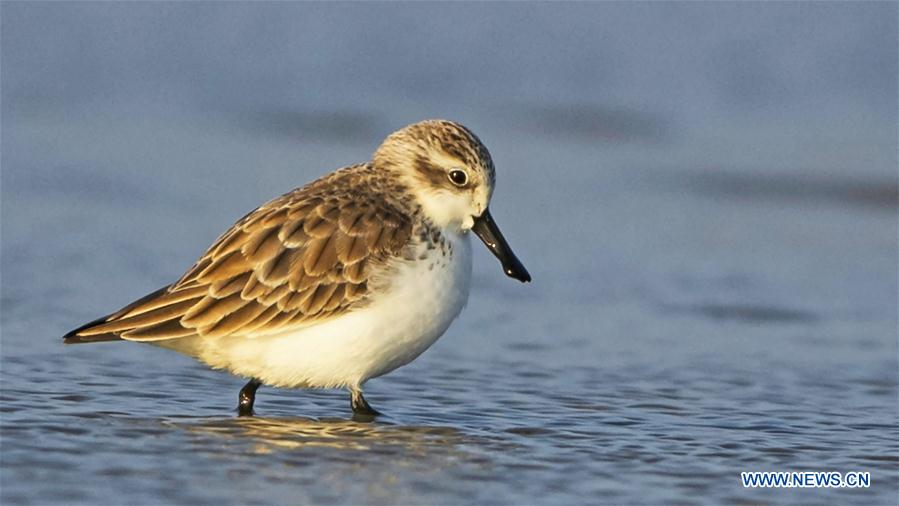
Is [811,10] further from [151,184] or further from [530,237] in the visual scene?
[151,184]

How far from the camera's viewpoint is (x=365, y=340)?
7746mm

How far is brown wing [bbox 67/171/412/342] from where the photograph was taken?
25.6 ft

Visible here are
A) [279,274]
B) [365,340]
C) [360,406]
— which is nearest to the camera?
[365,340]

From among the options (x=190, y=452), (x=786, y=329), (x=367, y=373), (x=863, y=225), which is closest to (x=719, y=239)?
(x=863, y=225)

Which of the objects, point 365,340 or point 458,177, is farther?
point 458,177

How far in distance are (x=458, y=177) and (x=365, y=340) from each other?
3.45 feet

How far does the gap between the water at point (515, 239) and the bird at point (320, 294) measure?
35 cm

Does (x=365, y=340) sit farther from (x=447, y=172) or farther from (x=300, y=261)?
(x=447, y=172)

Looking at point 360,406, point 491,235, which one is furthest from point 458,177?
point 360,406

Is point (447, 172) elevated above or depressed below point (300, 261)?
above

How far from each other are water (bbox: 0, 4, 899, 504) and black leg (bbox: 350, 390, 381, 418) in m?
0.10

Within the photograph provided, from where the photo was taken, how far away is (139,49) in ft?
54.1

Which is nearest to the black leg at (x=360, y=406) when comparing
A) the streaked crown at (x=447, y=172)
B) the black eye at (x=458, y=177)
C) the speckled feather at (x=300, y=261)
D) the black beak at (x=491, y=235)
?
the speckled feather at (x=300, y=261)

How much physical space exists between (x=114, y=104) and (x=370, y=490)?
9410 mm
